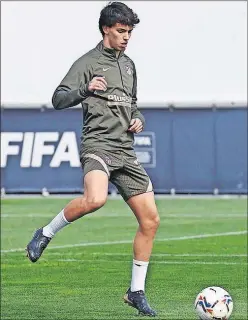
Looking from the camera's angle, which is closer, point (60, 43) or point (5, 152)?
point (5, 152)

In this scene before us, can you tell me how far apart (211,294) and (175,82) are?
23.3 meters

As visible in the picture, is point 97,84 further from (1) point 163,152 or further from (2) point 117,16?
(1) point 163,152

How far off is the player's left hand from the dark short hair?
2.64 feet

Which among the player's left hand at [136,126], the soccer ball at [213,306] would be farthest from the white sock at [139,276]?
the soccer ball at [213,306]

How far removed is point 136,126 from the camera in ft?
36.1

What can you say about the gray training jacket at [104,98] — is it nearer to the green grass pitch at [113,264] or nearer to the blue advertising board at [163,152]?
the green grass pitch at [113,264]

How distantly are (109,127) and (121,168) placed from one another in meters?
0.37

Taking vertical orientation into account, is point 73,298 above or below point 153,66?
below

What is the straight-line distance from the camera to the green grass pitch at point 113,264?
12.1m

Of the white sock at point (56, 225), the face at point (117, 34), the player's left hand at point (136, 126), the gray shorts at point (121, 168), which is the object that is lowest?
the white sock at point (56, 225)

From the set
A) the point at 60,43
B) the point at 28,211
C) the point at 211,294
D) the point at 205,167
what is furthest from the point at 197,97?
the point at 211,294

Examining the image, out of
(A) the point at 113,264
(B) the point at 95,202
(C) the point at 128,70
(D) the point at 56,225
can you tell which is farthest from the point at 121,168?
(A) the point at 113,264

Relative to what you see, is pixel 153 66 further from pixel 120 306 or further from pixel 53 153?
pixel 120 306

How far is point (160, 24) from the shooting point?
109 ft
